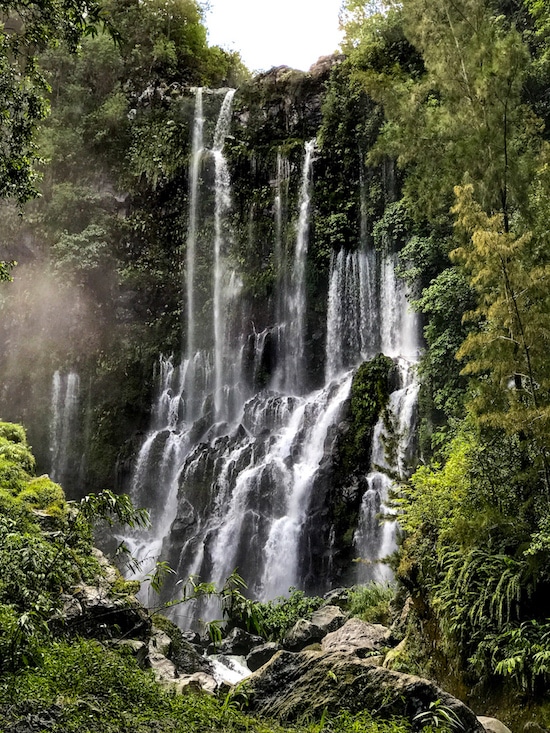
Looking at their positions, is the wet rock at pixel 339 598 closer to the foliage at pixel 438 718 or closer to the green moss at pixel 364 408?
the green moss at pixel 364 408

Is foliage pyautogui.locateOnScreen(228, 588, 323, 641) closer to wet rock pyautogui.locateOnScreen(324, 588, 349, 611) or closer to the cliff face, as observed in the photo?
wet rock pyautogui.locateOnScreen(324, 588, 349, 611)

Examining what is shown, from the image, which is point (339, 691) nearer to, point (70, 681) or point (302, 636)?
point (70, 681)

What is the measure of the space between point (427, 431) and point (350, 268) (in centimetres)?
723

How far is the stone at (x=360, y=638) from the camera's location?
6.78m

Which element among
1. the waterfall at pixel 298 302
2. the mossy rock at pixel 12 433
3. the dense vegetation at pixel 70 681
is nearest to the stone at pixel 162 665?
the dense vegetation at pixel 70 681

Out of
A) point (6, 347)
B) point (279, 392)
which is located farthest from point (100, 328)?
point (279, 392)

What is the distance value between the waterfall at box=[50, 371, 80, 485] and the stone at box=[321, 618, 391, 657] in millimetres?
15376

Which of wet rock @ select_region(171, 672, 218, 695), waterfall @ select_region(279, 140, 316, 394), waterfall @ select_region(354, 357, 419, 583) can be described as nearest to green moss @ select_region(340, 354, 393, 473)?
waterfall @ select_region(354, 357, 419, 583)

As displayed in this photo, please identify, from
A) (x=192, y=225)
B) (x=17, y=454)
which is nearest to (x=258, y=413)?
(x=17, y=454)

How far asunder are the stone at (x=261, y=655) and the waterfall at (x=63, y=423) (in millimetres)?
13077

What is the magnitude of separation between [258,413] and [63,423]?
8.82m

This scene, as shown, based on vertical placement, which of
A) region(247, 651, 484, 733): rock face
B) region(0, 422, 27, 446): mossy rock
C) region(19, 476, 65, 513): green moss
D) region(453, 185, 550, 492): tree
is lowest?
region(247, 651, 484, 733): rock face

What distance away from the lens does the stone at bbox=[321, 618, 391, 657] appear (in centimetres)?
678

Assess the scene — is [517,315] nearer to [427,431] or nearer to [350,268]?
[427,431]
